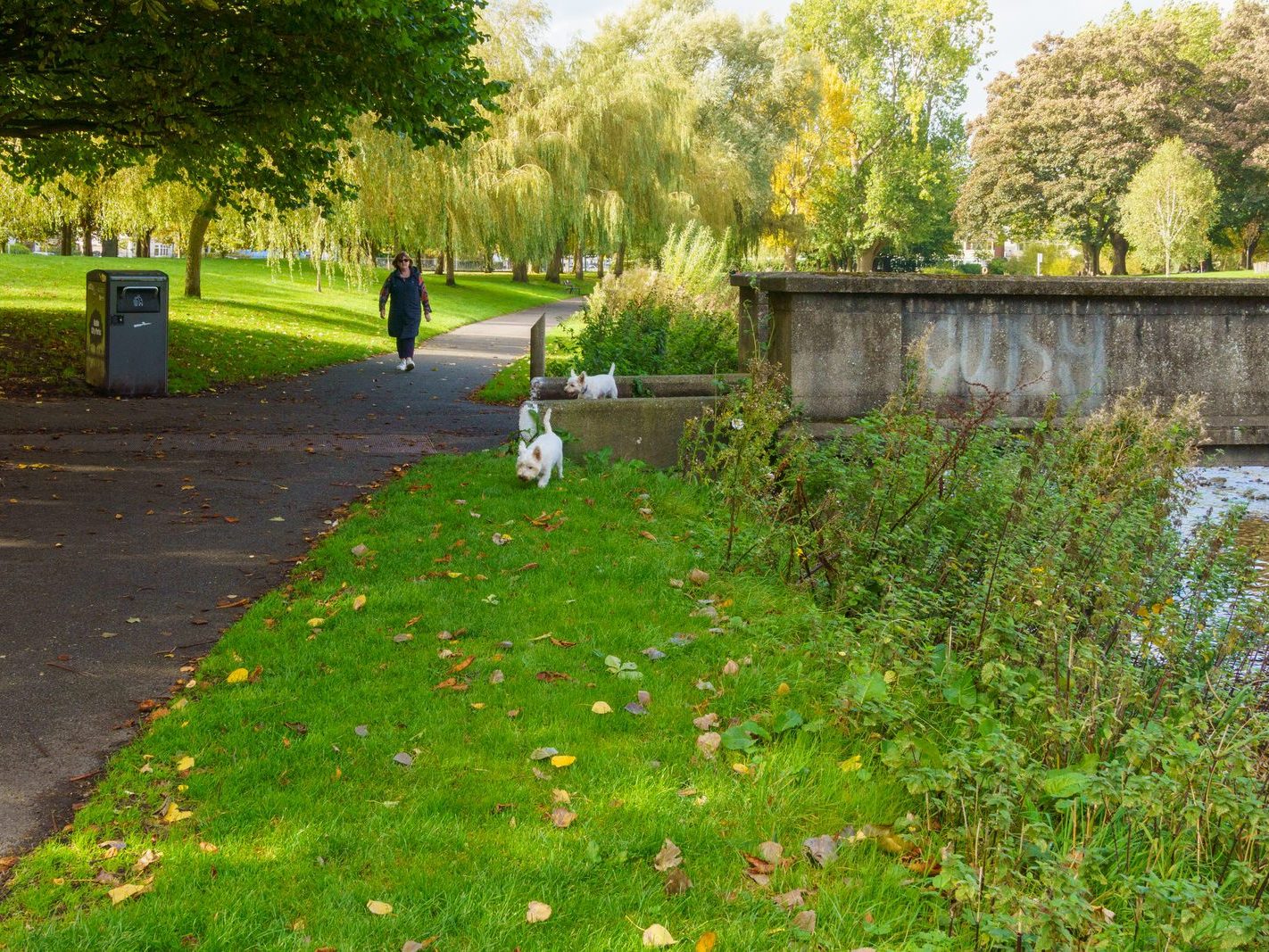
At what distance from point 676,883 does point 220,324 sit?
2135 cm

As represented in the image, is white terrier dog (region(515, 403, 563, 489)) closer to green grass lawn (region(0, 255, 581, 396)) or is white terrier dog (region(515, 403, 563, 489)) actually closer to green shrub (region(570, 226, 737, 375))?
green shrub (region(570, 226, 737, 375))

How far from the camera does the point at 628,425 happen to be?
9.98 metres

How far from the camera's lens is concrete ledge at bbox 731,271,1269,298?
9781mm

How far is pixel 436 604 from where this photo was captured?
616cm

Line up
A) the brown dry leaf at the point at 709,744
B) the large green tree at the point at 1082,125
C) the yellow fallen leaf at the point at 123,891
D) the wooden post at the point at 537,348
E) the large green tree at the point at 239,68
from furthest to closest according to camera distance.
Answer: the large green tree at the point at 1082,125 < the wooden post at the point at 537,348 < the large green tree at the point at 239,68 < the brown dry leaf at the point at 709,744 < the yellow fallen leaf at the point at 123,891

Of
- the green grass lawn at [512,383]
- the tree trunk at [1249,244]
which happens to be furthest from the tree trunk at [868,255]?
the green grass lawn at [512,383]

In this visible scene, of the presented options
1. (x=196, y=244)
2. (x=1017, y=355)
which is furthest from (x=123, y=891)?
(x=196, y=244)

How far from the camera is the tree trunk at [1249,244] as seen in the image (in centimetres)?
6506

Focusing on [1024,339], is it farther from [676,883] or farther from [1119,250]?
[1119,250]

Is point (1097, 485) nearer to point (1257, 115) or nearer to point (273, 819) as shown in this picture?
point (273, 819)

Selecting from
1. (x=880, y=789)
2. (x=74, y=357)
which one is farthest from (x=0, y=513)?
(x=74, y=357)

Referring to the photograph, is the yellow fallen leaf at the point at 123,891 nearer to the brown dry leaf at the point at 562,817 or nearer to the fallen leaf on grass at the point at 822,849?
the brown dry leaf at the point at 562,817

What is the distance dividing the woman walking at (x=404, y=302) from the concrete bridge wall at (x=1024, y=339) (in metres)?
9.05

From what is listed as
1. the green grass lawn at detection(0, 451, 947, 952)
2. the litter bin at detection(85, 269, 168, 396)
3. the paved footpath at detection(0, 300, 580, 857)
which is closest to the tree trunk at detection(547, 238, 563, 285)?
the litter bin at detection(85, 269, 168, 396)
